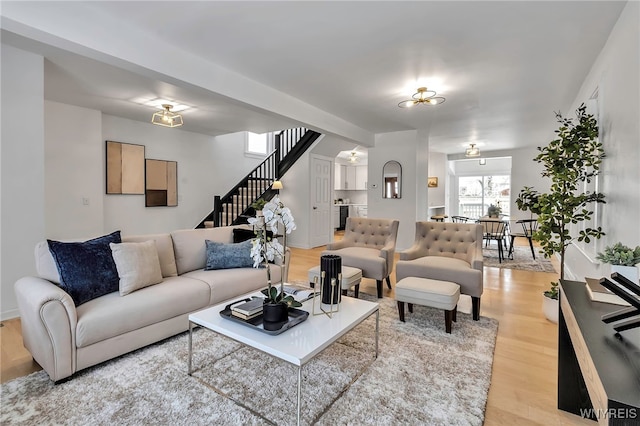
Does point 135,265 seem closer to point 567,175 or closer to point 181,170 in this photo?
point 567,175

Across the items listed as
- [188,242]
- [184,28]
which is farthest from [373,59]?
[188,242]

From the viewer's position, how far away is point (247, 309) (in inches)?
77.2

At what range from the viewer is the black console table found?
30.3 inches

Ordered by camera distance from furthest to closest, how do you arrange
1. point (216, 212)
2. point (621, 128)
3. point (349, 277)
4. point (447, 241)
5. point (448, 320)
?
1. point (216, 212)
2. point (447, 241)
3. point (349, 277)
4. point (448, 320)
5. point (621, 128)

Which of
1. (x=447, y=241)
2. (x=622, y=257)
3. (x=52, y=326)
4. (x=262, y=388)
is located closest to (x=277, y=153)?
(x=447, y=241)

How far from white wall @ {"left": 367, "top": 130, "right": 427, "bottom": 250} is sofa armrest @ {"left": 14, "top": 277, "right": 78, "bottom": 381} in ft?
18.5

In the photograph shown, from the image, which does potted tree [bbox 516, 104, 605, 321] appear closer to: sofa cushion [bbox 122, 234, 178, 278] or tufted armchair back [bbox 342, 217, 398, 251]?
tufted armchair back [bbox 342, 217, 398, 251]

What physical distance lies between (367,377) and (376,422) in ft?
1.29

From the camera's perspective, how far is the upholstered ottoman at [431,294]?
2.60 metres

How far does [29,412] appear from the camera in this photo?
5.51 ft

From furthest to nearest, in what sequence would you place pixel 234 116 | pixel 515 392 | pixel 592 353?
pixel 234 116 < pixel 515 392 < pixel 592 353

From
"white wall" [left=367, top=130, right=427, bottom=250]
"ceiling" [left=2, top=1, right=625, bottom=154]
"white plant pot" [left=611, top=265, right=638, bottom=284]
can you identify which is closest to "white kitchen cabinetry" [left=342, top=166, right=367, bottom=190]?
"white wall" [left=367, top=130, right=427, bottom=250]

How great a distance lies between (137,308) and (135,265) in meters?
0.38

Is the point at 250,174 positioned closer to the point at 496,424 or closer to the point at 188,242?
the point at 188,242
